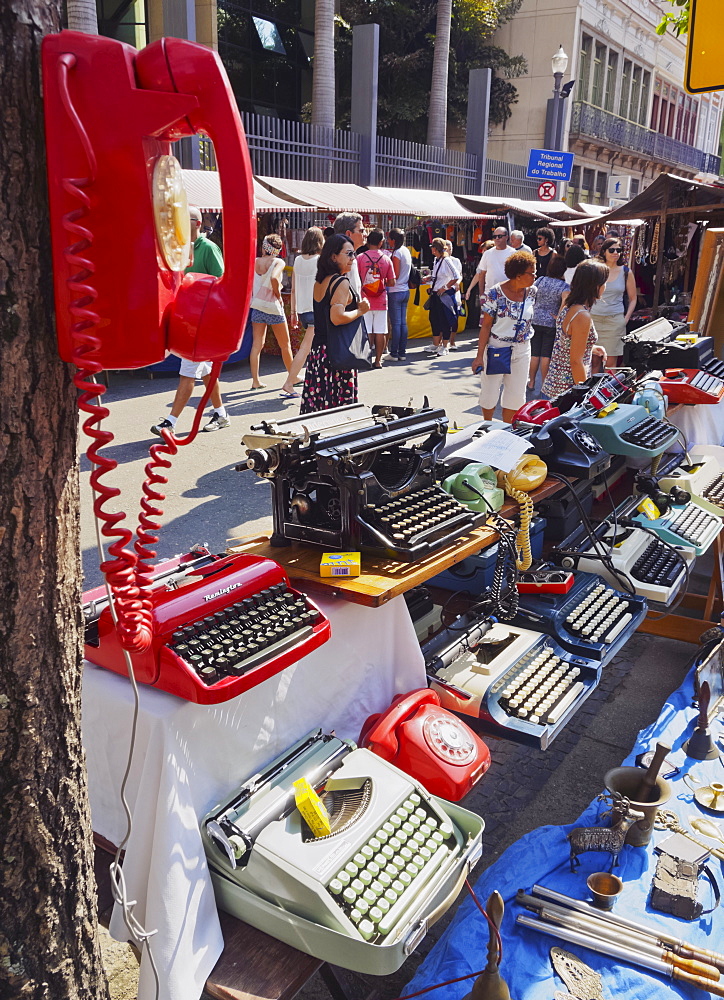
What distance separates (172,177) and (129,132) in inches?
5.4

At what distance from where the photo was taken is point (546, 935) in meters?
2.27

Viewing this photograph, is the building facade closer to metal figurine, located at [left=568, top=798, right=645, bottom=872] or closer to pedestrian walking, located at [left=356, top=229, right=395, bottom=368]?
pedestrian walking, located at [left=356, top=229, right=395, bottom=368]

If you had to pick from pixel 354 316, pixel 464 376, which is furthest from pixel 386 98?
pixel 354 316

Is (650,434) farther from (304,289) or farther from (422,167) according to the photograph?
(422,167)

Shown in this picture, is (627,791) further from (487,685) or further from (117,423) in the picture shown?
(117,423)

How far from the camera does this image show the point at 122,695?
6.52 feet

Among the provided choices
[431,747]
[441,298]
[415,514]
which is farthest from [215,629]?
[441,298]

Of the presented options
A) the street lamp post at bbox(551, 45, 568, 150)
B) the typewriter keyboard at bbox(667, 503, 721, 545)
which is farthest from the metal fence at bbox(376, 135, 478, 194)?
the typewriter keyboard at bbox(667, 503, 721, 545)

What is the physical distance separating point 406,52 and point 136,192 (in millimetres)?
25442

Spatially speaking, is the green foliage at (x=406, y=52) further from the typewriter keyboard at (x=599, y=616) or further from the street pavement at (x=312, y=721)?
the typewriter keyboard at (x=599, y=616)

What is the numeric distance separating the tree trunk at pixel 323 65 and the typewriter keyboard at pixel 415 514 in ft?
51.2

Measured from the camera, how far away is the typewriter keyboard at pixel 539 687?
103 inches

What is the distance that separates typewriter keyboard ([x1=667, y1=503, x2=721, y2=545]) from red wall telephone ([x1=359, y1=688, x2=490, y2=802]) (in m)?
2.12

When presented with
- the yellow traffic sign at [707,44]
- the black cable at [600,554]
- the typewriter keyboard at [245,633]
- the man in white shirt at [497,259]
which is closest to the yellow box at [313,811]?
the typewriter keyboard at [245,633]
